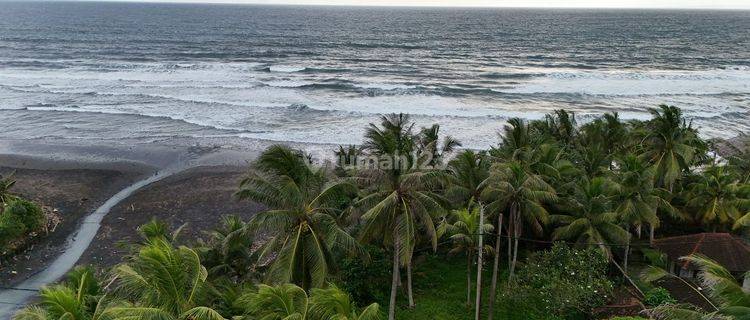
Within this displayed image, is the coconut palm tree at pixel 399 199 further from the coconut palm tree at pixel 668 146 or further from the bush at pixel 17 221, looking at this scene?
the bush at pixel 17 221

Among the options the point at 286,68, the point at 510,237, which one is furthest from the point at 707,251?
the point at 286,68

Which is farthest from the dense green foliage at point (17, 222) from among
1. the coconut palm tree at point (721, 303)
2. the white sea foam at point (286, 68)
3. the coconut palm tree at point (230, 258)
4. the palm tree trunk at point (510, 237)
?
the white sea foam at point (286, 68)

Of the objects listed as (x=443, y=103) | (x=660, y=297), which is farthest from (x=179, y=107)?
(x=660, y=297)

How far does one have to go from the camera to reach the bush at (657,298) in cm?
1858

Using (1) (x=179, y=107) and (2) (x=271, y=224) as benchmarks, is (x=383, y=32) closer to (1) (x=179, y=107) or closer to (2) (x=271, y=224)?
(1) (x=179, y=107)

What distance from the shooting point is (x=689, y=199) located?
2458cm

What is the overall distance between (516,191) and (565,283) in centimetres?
348

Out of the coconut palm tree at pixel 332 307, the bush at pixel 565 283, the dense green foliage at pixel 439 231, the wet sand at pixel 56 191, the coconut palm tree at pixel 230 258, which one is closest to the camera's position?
the coconut palm tree at pixel 332 307

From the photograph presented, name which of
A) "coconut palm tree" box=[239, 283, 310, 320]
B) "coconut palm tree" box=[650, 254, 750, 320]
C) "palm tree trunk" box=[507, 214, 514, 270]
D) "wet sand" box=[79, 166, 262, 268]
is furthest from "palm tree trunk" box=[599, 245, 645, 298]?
"wet sand" box=[79, 166, 262, 268]

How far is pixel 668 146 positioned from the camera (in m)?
24.0

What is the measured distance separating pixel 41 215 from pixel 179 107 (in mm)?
28557

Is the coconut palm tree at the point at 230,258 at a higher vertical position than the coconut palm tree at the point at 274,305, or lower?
lower

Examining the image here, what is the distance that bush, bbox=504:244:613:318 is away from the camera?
1836cm

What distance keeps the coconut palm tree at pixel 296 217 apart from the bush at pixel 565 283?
7160mm
